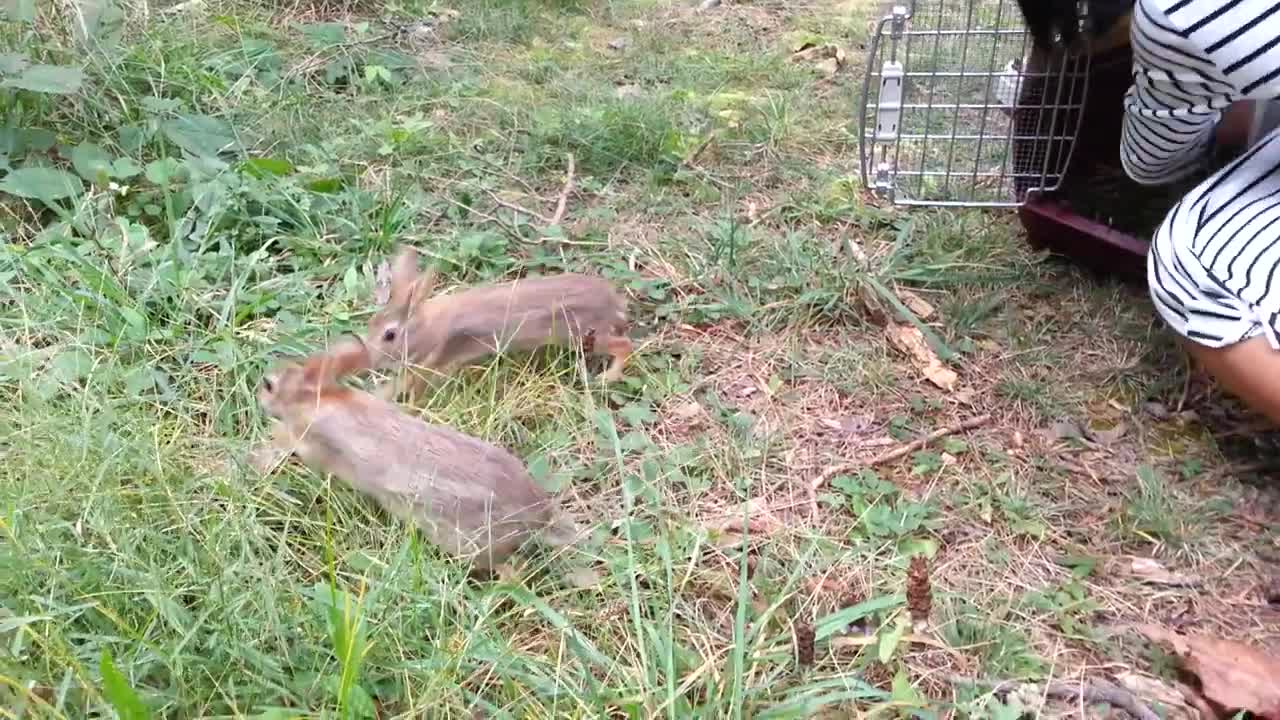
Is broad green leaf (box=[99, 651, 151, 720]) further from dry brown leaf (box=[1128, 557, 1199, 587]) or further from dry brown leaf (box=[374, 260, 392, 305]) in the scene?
dry brown leaf (box=[1128, 557, 1199, 587])

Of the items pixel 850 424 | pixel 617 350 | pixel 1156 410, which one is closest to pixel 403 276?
pixel 617 350

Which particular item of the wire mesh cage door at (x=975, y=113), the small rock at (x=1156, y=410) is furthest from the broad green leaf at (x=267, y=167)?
the small rock at (x=1156, y=410)

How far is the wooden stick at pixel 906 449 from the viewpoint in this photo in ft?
7.45

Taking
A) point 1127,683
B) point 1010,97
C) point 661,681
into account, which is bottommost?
point 1127,683

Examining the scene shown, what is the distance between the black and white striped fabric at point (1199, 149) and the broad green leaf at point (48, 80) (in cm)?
284

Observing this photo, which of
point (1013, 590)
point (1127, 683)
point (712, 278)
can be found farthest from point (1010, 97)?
point (1127, 683)

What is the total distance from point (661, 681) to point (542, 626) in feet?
0.90

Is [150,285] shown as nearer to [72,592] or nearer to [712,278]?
[72,592]

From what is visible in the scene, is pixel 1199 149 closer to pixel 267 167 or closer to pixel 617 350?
pixel 617 350

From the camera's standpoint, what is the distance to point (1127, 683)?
179cm

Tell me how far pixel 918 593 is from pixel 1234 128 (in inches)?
61.9

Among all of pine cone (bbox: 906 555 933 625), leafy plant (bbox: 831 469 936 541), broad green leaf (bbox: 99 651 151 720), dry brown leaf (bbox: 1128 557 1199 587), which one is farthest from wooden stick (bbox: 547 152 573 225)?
broad green leaf (bbox: 99 651 151 720)

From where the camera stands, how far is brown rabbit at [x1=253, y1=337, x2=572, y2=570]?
75.6 inches

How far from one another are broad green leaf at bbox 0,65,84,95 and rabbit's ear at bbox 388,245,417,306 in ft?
3.84
